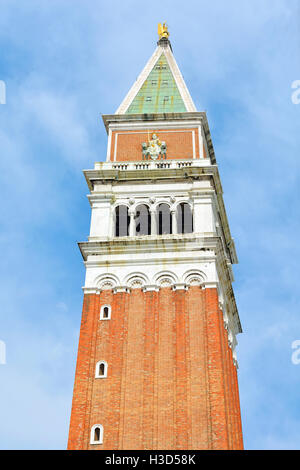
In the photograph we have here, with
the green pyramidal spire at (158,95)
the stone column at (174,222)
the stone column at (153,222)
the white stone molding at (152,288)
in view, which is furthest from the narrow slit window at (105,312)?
the green pyramidal spire at (158,95)

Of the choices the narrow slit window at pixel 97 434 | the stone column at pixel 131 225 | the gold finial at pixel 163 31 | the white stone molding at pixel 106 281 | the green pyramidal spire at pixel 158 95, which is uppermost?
the gold finial at pixel 163 31

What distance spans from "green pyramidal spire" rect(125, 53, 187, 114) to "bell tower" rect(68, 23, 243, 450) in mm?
183

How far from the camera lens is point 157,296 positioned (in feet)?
155

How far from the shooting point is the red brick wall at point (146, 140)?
56.0 meters

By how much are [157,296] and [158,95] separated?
68.9 feet

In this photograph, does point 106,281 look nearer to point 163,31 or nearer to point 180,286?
point 180,286

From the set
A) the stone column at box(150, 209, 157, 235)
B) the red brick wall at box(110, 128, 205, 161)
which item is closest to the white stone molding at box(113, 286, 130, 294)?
the stone column at box(150, 209, 157, 235)

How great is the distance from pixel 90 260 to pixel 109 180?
24.3ft

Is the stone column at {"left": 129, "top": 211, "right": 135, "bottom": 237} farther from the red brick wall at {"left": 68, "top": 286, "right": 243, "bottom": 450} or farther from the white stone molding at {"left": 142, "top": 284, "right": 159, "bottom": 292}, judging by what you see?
the red brick wall at {"left": 68, "top": 286, "right": 243, "bottom": 450}

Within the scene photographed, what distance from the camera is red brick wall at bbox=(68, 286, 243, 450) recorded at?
136ft

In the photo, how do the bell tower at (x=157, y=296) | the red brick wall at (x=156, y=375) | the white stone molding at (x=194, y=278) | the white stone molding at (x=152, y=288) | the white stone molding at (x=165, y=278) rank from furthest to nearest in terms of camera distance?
the white stone molding at (x=165, y=278)
the white stone molding at (x=194, y=278)
the white stone molding at (x=152, y=288)
the bell tower at (x=157, y=296)
the red brick wall at (x=156, y=375)

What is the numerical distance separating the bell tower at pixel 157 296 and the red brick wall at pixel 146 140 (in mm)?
78

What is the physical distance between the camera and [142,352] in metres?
44.8

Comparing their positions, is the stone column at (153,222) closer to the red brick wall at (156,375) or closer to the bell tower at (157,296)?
the bell tower at (157,296)
